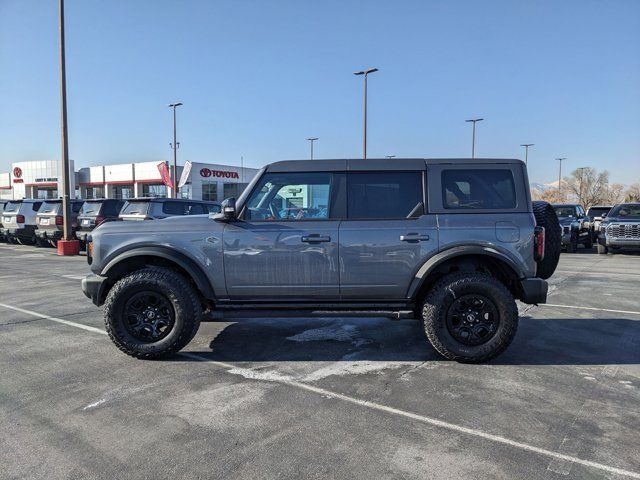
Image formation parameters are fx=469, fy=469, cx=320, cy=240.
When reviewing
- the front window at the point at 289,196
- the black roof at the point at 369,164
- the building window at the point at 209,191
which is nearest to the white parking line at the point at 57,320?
the front window at the point at 289,196

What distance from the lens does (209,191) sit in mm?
49594

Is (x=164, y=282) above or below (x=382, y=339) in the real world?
above

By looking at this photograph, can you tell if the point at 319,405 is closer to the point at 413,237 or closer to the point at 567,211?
the point at 413,237

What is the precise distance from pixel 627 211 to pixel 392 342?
1401 centimetres

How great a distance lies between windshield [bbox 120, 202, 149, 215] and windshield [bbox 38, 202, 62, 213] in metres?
5.32

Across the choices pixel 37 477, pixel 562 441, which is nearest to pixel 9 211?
pixel 37 477

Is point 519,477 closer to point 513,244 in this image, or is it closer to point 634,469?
point 634,469

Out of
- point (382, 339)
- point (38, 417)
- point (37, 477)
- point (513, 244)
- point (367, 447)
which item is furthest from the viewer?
point (382, 339)

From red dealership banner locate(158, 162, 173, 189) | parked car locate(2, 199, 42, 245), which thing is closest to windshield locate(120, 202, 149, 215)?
parked car locate(2, 199, 42, 245)

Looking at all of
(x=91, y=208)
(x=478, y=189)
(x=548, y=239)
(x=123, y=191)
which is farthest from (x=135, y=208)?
(x=123, y=191)

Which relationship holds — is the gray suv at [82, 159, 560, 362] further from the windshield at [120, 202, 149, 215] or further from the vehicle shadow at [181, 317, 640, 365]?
the windshield at [120, 202, 149, 215]

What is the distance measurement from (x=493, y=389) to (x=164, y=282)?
3.19m

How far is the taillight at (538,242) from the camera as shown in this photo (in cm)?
459

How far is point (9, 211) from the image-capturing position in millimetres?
19328
